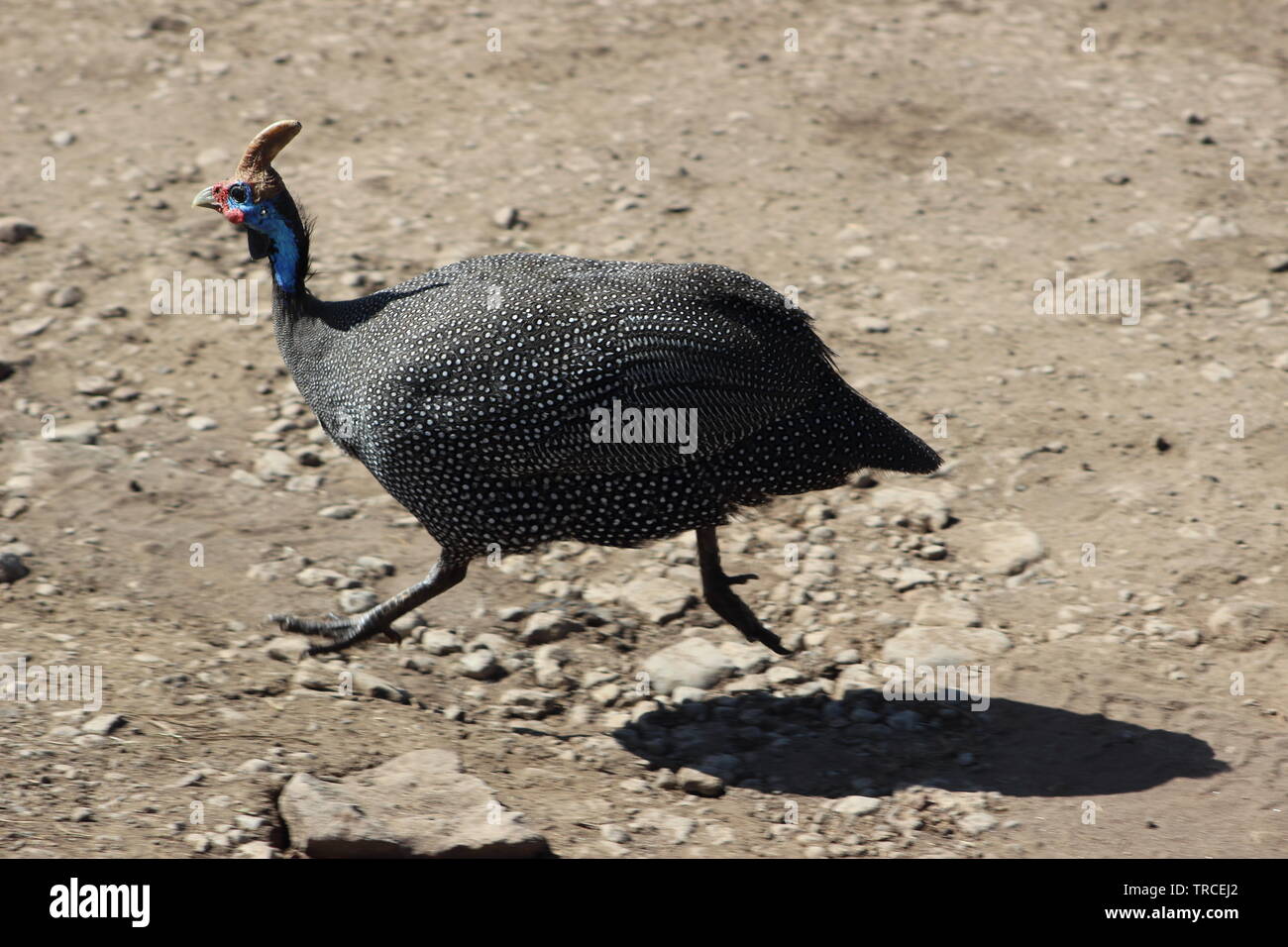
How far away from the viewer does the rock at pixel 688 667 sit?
4922mm

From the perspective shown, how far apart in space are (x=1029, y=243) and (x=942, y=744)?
382 centimetres

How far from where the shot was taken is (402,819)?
3750 millimetres

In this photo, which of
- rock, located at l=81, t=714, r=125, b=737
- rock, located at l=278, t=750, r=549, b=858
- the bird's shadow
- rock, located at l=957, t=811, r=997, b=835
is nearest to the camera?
rock, located at l=278, t=750, r=549, b=858

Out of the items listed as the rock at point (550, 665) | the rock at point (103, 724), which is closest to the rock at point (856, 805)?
the rock at point (550, 665)

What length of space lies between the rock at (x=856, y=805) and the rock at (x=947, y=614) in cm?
105

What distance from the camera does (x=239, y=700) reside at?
173 inches

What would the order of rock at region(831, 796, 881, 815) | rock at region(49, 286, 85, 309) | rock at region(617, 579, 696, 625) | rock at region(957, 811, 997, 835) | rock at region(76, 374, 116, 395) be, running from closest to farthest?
1. rock at region(957, 811, 997, 835)
2. rock at region(831, 796, 881, 815)
3. rock at region(617, 579, 696, 625)
4. rock at region(76, 374, 116, 395)
5. rock at region(49, 286, 85, 309)

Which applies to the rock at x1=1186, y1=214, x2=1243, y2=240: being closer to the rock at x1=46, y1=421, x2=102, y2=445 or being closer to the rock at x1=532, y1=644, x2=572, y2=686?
the rock at x1=532, y1=644, x2=572, y2=686

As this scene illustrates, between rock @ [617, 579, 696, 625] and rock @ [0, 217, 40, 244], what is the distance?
4.03 metres

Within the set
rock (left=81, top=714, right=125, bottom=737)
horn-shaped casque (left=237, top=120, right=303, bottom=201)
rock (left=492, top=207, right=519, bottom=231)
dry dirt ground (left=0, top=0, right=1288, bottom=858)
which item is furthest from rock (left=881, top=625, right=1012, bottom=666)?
rock (left=492, top=207, right=519, bottom=231)

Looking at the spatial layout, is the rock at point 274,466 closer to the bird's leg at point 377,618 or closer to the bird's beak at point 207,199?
the bird's leg at point 377,618

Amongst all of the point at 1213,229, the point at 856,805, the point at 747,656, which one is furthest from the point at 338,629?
the point at 1213,229

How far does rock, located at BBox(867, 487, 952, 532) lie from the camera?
224 inches

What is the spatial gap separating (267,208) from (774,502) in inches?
92.5
